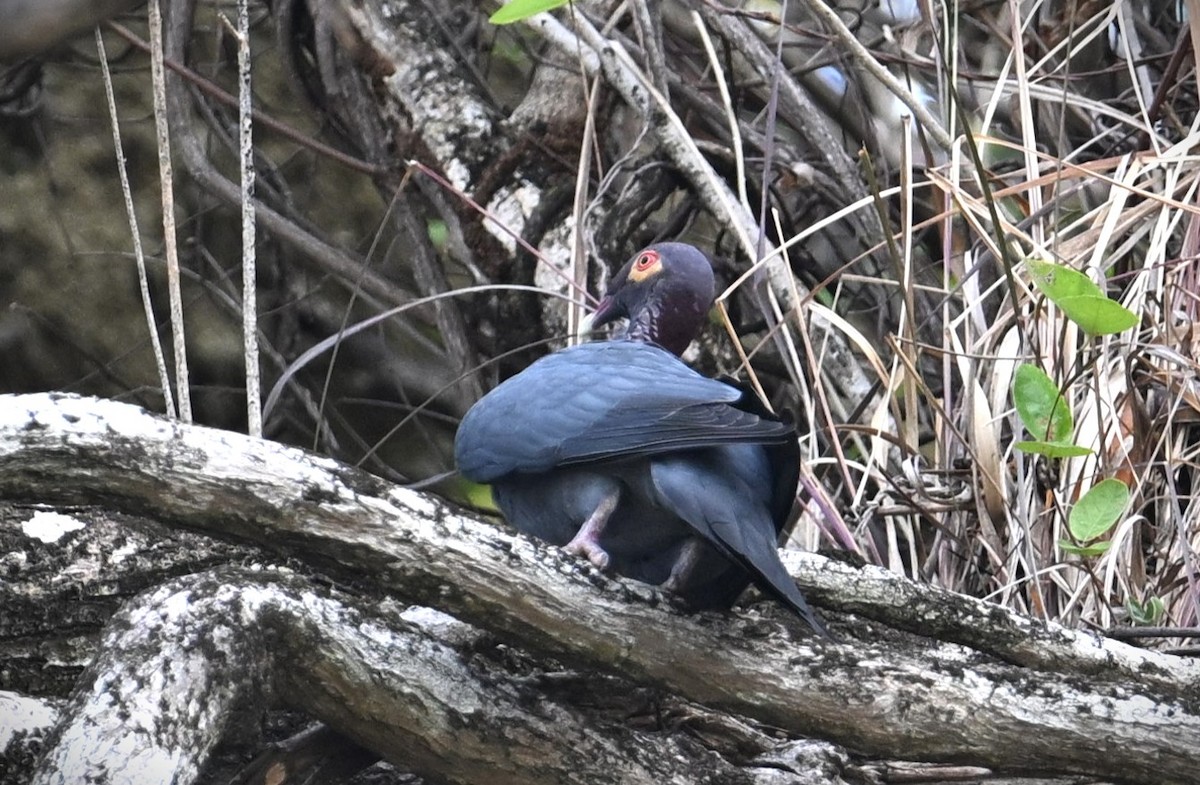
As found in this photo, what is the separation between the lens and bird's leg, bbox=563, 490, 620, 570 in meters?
1.73

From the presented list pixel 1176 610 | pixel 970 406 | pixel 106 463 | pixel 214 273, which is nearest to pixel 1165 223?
pixel 970 406

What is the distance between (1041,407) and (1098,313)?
0.65 ft

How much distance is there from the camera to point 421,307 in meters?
3.42

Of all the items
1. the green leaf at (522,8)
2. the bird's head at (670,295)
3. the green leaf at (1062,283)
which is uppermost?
the green leaf at (522,8)

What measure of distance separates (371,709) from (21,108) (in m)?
3.03

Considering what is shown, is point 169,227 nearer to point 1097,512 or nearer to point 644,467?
point 644,467

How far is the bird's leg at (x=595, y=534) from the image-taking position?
173cm

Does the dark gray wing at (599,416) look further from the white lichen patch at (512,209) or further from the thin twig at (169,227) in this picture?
the white lichen patch at (512,209)

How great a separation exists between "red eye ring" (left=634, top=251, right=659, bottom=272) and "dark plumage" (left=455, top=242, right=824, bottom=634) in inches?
11.3

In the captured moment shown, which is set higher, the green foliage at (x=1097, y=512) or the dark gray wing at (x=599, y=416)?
the dark gray wing at (x=599, y=416)

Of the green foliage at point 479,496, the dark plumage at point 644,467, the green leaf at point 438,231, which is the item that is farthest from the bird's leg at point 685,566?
the green leaf at point 438,231

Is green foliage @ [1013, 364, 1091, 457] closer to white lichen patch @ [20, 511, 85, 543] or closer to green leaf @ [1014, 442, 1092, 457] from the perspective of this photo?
green leaf @ [1014, 442, 1092, 457]

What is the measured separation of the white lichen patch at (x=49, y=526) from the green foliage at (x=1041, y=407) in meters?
1.25

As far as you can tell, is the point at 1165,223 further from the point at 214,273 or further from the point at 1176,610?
the point at 214,273
